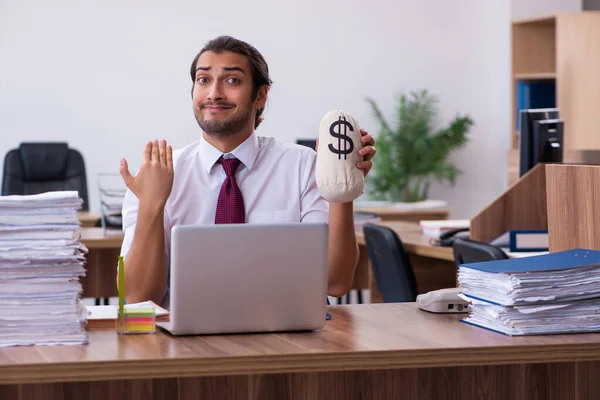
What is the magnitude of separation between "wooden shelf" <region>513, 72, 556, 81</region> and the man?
5192 millimetres

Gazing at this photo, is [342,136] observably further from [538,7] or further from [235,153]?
[538,7]

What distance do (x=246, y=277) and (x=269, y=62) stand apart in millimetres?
6609

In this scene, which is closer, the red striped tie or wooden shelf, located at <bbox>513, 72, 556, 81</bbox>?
the red striped tie

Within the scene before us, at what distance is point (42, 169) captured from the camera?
248 inches

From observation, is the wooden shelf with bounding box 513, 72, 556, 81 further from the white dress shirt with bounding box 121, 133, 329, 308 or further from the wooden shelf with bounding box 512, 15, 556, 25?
the white dress shirt with bounding box 121, 133, 329, 308

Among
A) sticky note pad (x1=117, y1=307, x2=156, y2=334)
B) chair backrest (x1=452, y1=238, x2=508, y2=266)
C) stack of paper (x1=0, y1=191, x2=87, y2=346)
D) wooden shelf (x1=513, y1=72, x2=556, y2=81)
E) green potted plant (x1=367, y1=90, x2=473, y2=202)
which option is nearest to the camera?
stack of paper (x1=0, y1=191, x2=87, y2=346)

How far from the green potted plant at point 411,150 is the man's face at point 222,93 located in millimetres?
5523

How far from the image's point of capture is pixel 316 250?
1.74 m

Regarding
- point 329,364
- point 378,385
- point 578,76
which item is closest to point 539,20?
point 578,76

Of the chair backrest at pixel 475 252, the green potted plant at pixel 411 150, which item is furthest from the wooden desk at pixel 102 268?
the green potted plant at pixel 411 150

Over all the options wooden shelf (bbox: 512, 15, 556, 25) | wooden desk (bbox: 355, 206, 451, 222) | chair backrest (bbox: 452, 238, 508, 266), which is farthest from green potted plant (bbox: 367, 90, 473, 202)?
chair backrest (bbox: 452, 238, 508, 266)

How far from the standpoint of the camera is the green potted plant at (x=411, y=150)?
8.05m

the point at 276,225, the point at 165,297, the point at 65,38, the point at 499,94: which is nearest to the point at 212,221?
the point at 165,297

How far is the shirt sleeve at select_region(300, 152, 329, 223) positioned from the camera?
262 cm
